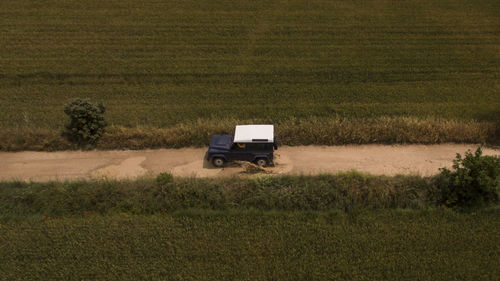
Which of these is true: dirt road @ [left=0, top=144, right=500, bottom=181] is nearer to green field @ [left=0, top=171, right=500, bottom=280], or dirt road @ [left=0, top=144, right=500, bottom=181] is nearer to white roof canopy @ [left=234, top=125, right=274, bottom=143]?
white roof canopy @ [left=234, top=125, right=274, bottom=143]

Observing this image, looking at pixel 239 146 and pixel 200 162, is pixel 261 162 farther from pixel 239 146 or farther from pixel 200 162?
pixel 200 162

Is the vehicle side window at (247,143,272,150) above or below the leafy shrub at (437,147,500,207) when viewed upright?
above

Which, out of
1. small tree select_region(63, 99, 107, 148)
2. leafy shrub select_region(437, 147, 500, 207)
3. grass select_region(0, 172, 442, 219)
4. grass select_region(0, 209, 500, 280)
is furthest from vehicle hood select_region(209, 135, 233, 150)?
leafy shrub select_region(437, 147, 500, 207)

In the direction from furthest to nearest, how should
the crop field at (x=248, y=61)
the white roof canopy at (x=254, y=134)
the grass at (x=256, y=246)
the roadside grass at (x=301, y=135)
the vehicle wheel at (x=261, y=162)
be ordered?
the crop field at (x=248, y=61) < the roadside grass at (x=301, y=135) < the vehicle wheel at (x=261, y=162) < the white roof canopy at (x=254, y=134) < the grass at (x=256, y=246)

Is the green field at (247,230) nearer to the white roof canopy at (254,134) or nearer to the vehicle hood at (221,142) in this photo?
the white roof canopy at (254,134)

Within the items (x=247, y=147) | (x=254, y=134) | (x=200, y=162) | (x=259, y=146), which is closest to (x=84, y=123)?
(x=200, y=162)

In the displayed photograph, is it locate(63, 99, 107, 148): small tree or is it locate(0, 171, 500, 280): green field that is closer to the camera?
locate(0, 171, 500, 280): green field

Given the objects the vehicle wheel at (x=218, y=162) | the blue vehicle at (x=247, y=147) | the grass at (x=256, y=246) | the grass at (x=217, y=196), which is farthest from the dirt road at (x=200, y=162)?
the grass at (x=256, y=246)
